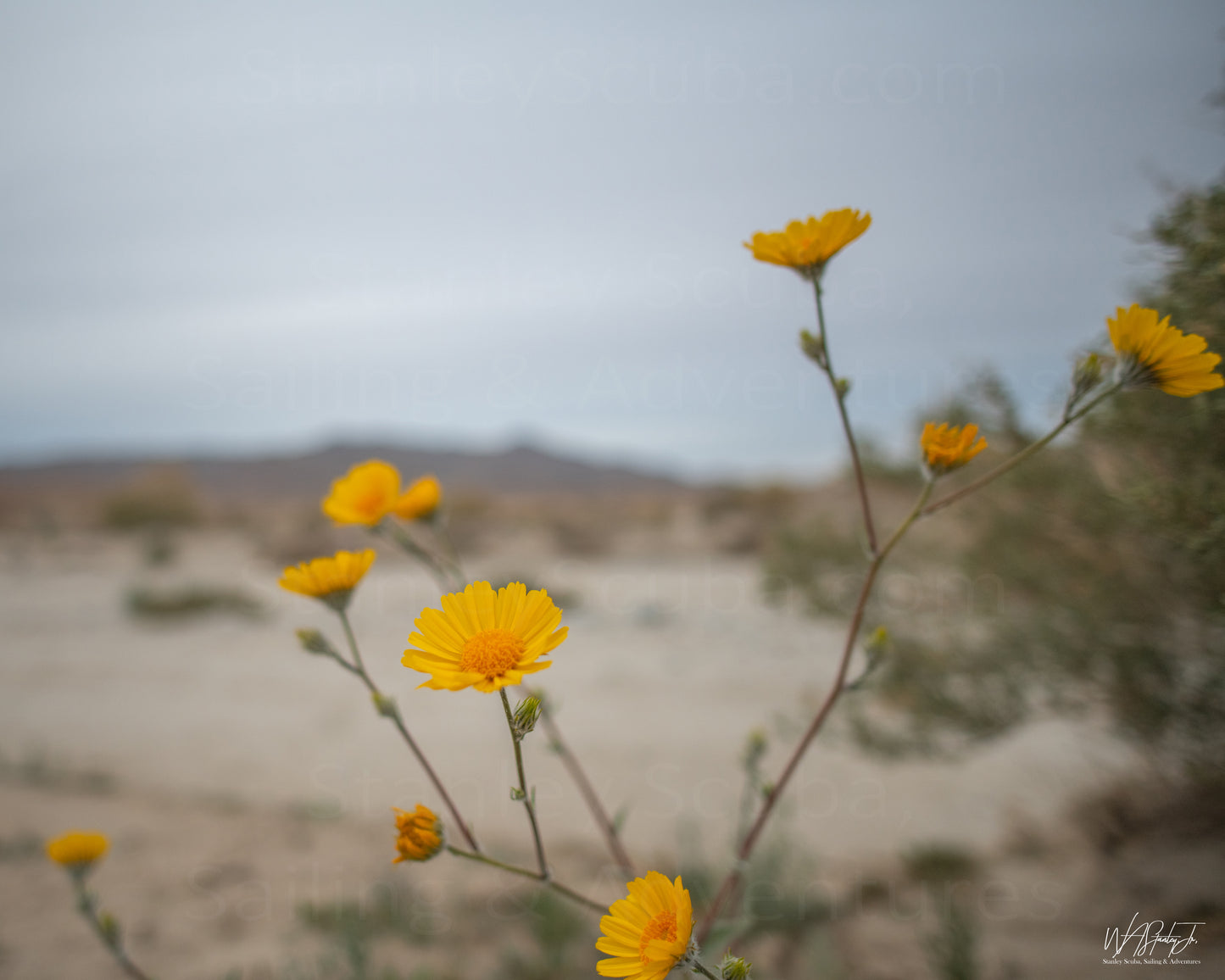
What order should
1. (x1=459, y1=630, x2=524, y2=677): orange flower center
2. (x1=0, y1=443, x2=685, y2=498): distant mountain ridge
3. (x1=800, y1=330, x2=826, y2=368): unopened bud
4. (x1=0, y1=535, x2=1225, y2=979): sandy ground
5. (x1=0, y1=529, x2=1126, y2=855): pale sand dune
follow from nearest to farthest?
(x1=459, y1=630, x2=524, y2=677): orange flower center < (x1=800, y1=330, x2=826, y2=368): unopened bud < (x1=0, y1=535, x2=1225, y2=979): sandy ground < (x1=0, y1=529, x2=1126, y2=855): pale sand dune < (x1=0, y1=443, x2=685, y2=498): distant mountain ridge

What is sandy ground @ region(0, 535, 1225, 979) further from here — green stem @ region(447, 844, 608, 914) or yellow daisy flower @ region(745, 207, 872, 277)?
yellow daisy flower @ region(745, 207, 872, 277)

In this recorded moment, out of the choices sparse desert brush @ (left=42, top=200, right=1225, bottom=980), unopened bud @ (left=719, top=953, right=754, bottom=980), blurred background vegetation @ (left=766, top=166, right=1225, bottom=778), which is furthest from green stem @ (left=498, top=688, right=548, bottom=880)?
blurred background vegetation @ (left=766, top=166, right=1225, bottom=778)

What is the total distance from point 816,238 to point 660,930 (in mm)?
1090

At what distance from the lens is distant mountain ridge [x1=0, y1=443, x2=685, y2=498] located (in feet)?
174

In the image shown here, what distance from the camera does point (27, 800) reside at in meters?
3.42

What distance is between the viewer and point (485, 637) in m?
0.91

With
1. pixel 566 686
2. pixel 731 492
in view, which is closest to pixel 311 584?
pixel 566 686

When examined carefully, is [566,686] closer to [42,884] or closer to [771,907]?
[771,907]

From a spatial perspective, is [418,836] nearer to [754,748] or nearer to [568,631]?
[568,631]

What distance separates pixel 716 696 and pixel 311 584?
166 inches

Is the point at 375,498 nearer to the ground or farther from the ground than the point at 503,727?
farther from the ground

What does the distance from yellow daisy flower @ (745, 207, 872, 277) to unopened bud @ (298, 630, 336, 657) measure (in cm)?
109
